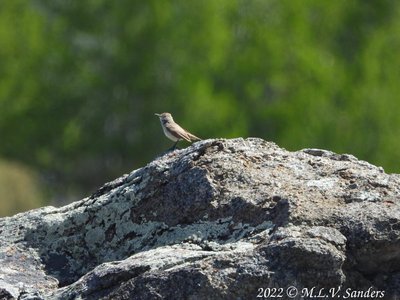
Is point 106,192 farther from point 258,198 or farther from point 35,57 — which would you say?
point 35,57

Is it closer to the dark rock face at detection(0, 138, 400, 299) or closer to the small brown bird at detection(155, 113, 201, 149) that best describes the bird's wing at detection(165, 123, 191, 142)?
the small brown bird at detection(155, 113, 201, 149)

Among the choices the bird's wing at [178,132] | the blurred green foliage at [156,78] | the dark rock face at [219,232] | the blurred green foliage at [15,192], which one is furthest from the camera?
the blurred green foliage at [156,78]

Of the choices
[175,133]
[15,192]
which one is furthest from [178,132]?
[15,192]

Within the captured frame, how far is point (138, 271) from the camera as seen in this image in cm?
562

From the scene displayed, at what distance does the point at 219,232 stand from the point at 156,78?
1146 inches

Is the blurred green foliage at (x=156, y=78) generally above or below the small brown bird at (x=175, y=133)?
above

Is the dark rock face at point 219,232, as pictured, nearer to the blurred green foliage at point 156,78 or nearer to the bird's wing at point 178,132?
the bird's wing at point 178,132

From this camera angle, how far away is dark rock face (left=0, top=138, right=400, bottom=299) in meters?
5.50

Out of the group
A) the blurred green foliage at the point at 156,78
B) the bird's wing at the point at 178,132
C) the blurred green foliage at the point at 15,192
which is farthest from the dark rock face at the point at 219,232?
the blurred green foliage at the point at 156,78

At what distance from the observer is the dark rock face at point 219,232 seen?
18.0 ft

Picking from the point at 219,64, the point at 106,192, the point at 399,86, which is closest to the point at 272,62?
the point at 219,64

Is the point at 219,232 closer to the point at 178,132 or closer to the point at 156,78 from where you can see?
the point at 178,132

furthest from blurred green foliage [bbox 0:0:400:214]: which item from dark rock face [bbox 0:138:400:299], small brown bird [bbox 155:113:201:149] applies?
dark rock face [bbox 0:138:400:299]

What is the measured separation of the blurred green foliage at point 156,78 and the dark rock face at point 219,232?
26.4m
